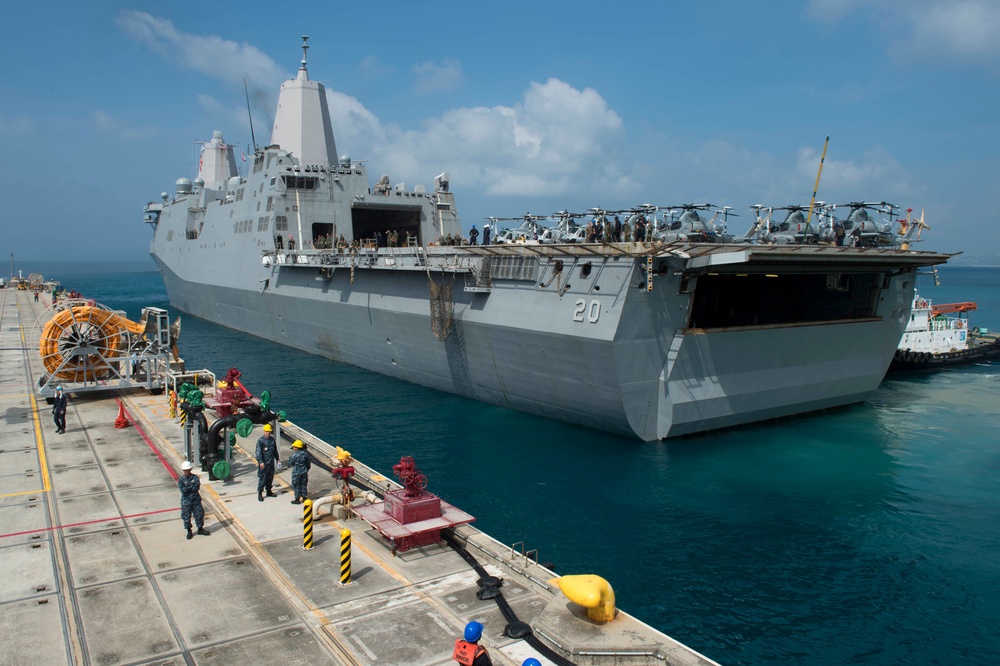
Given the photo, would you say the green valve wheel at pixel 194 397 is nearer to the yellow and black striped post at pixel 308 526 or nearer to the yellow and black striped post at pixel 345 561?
the yellow and black striped post at pixel 308 526

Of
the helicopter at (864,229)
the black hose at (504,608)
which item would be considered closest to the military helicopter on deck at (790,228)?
the helicopter at (864,229)

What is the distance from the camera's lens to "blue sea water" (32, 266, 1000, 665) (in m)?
10.2

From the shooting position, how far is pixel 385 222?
3684cm

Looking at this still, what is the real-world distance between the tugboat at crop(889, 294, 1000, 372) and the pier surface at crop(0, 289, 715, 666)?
1253 inches

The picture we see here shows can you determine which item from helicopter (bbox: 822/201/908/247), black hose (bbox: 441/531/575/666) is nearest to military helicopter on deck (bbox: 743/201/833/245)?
helicopter (bbox: 822/201/908/247)

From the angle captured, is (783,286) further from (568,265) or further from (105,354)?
(105,354)

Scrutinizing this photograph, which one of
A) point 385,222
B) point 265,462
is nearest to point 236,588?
point 265,462

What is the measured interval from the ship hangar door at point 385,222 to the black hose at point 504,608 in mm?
25750

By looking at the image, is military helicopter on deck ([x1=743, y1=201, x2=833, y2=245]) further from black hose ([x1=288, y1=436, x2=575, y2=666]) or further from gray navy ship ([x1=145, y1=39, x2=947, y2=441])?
black hose ([x1=288, y1=436, x2=575, y2=666])

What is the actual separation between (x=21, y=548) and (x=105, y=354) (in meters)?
11.2

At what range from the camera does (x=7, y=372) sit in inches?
920

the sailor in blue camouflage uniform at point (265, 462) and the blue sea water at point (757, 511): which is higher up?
the sailor in blue camouflage uniform at point (265, 462)

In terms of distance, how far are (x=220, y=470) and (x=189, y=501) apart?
2.45m

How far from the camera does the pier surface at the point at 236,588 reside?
706 cm
